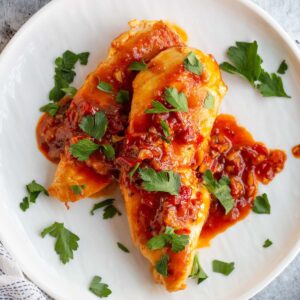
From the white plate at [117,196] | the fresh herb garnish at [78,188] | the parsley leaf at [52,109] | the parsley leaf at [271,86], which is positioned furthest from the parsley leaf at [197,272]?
the parsley leaf at [52,109]

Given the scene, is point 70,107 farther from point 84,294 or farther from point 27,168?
point 84,294

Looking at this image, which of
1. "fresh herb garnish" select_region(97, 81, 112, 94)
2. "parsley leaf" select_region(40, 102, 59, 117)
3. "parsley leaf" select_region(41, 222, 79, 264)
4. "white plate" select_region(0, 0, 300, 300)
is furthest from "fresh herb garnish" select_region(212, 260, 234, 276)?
"parsley leaf" select_region(40, 102, 59, 117)

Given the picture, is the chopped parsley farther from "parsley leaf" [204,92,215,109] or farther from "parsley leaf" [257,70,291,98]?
"parsley leaf" [257,70,291,98]

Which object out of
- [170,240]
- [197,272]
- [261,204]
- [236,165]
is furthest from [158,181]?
[261,204]

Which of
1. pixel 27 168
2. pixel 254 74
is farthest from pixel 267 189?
pixel 27 168

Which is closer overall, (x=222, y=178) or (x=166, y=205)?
(x=166, y=205)

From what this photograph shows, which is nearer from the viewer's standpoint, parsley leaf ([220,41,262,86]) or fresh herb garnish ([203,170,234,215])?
fresh herb garnish ([203,170,234,215])

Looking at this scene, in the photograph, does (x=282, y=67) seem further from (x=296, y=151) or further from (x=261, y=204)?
(x=261, y=204)
